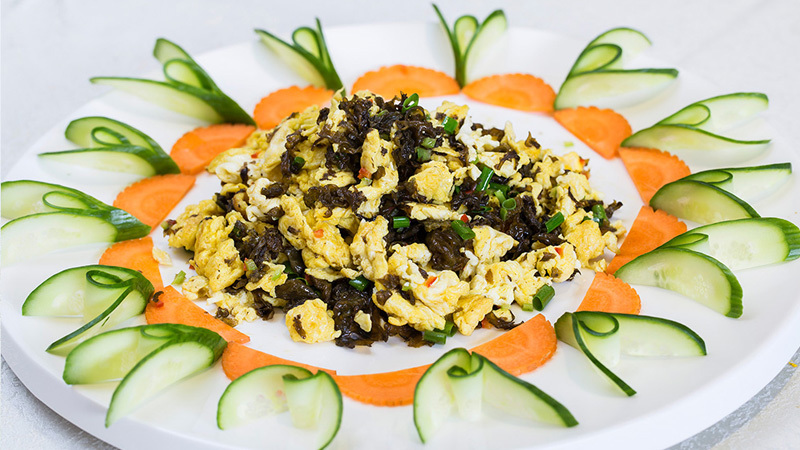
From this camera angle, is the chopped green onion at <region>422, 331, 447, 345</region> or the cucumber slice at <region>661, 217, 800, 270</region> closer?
the chopped green onion at <region>422, 331, 447, 345</region>

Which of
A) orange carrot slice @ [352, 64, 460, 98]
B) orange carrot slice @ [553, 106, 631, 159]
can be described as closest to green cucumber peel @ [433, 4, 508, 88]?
orange carrot slice @ [352, 64, 460, 98]

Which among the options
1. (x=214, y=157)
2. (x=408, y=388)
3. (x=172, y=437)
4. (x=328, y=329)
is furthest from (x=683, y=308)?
(x=214, y=157)

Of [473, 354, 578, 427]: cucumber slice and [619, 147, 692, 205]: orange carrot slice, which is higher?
[619, 147, 692, 205]: orange carrot slice

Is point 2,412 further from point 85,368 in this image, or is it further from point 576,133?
point 576,133

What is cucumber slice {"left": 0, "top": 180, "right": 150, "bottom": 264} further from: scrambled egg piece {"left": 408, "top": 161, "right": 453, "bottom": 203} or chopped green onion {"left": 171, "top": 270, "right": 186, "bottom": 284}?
scrambled egg piece {"left": 408, "top": 161, "right": 453, "bottom": 203}

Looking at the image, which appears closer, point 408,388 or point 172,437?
point 172,437

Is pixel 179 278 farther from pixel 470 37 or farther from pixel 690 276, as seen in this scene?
pixel 470 37
